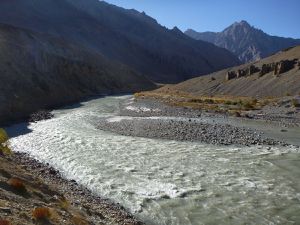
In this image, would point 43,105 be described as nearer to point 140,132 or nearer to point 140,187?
point 140,132

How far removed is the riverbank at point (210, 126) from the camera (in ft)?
129

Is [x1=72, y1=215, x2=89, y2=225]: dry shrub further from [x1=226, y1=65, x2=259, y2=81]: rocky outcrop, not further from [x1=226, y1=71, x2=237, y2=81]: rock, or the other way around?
[x1=226, y1=71, x2=237, y2=81]: rock

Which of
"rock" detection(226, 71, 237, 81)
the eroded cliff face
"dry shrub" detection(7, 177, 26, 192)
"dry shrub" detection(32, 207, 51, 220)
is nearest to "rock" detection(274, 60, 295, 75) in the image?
"rock" detection(226, 71, 237, 81)

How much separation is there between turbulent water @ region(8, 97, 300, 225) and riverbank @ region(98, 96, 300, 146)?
2.84m

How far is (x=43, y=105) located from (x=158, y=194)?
50.6 metres

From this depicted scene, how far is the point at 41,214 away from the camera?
1513 centimetres

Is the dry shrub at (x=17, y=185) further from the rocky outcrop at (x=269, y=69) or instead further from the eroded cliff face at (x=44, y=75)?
the rocky outcrop at (x=269, y=69)

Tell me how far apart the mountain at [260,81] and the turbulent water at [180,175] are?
55.2 metres

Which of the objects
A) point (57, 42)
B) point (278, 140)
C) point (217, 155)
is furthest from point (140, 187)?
point (57, 42)

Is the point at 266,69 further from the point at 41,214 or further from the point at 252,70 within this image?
the point at 41,214

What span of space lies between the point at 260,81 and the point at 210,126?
57833 mm

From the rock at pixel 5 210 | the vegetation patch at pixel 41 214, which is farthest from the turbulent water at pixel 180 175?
the rock at pixel 5 210

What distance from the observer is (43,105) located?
2736 inches

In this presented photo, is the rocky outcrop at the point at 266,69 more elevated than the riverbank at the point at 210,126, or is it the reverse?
the rocky outcrop at the point at 266,69
